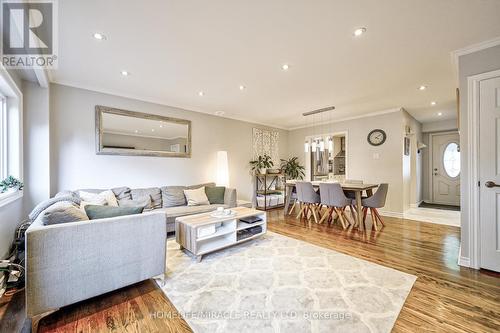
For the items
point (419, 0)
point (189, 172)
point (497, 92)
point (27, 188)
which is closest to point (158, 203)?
point (189, 172)

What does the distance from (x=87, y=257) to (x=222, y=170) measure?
10.8ft

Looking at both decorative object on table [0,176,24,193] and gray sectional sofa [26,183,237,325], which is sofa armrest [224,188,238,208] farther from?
decorative object on table [0,176,24,193]

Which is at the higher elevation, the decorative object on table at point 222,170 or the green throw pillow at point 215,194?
the decorative object on table at point 222,170

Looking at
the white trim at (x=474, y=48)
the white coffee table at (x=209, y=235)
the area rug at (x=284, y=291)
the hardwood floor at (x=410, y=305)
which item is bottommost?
the hardwood floor at (x=410, y=305)

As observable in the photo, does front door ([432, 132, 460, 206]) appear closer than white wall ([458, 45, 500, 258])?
No

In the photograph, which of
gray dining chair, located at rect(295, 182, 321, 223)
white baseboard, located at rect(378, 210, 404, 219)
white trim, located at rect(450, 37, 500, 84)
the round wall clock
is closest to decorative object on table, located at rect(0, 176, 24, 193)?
gray dining chair, located at rect(295, 182, 321, 223)

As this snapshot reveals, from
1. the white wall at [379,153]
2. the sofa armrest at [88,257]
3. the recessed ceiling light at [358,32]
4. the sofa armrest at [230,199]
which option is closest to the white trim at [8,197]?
the sofa armrest at [88,257]

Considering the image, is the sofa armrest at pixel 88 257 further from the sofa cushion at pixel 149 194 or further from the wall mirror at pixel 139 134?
the wall mirror at pixel 139 134

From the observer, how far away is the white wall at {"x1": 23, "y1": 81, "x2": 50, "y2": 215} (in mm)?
2877

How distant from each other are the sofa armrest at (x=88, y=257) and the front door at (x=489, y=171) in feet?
11.1

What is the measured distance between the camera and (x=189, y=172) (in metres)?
4.59

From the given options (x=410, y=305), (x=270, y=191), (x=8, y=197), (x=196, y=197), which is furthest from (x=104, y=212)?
(x=270, y=191)

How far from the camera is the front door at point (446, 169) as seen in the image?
5.90 m

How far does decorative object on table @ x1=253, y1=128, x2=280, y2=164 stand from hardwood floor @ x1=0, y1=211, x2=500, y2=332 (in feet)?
12.2
